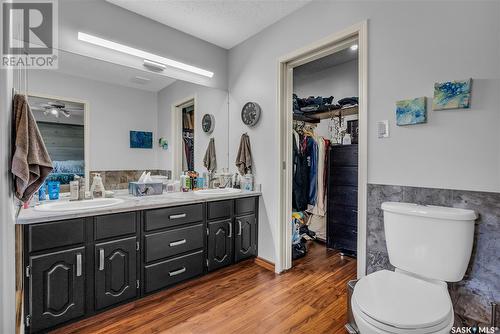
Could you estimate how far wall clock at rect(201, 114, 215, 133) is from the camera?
9.52 feet

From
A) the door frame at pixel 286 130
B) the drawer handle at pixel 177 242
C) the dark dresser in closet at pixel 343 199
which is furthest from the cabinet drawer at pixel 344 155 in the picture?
the drawer handle at pixel 177 242

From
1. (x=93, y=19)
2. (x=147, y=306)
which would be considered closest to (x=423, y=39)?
(x=93, y=19)

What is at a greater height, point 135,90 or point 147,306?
point 135,90

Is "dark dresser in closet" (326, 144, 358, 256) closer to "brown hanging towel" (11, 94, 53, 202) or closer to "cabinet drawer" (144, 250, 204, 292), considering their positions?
"cabinet drawer" (144, 250, 204, 292)

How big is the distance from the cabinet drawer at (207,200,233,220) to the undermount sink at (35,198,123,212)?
0.77 metres

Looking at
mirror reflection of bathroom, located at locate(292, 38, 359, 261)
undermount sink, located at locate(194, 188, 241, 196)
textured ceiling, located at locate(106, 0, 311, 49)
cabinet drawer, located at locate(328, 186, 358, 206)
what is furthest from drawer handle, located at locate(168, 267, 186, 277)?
textured ceiling, located at locate(106, 0, 311, 49)

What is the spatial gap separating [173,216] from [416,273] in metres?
1.77

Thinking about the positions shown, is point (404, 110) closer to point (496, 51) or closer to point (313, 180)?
point (496, 51)

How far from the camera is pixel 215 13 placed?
7.62ft

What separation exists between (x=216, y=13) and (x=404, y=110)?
185 centimetres

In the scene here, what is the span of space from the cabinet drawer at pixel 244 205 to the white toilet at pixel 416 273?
4.59 feet

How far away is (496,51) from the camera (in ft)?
4.29

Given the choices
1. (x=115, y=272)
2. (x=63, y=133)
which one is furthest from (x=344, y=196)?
(x=63, y=133)

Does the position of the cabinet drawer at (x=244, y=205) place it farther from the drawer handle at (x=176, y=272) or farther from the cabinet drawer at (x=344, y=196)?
the cabinet drawer at (x=344, y=196)
